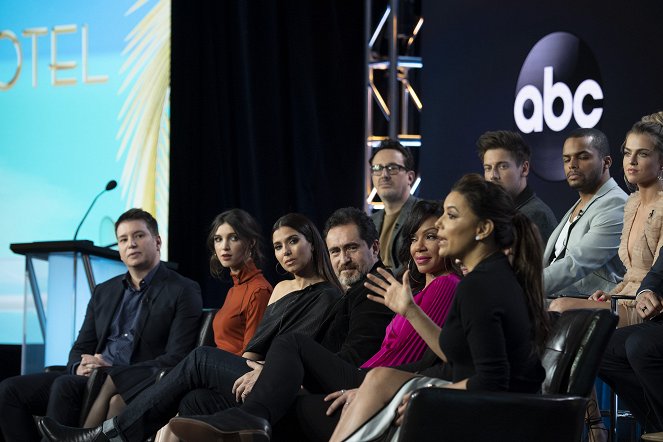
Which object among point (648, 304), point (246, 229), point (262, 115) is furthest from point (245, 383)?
point (262, 115)

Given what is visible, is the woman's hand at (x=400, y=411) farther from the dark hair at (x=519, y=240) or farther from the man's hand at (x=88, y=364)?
the man's hand at (x=88, y=364)

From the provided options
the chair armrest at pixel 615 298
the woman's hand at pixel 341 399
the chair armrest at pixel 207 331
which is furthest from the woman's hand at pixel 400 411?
the chair armrest at pixel 207 331

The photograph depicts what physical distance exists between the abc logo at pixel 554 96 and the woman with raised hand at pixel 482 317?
2.59 m

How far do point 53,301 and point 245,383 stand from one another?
1861 mm

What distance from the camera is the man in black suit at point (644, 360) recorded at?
351cm

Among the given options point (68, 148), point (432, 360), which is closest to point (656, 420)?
point (432, 360)

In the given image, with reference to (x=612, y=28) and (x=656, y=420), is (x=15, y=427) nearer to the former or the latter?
(x=656, y=420)

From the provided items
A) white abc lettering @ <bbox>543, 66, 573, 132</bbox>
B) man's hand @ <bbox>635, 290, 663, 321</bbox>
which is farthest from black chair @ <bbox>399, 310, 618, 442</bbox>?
white abc lettering @ <bbox>543, 66, 573, 132</bbox>

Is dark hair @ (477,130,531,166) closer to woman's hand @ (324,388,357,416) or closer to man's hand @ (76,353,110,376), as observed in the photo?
woman's hand @ (324,388,357,416)

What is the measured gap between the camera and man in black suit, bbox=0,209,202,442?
4.46 m

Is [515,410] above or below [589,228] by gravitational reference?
below

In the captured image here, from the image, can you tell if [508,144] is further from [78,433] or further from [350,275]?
[78,433]

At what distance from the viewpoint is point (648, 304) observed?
Answer: 11.9 feet

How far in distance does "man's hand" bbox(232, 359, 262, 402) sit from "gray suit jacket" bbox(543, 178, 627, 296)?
47.7 inches
